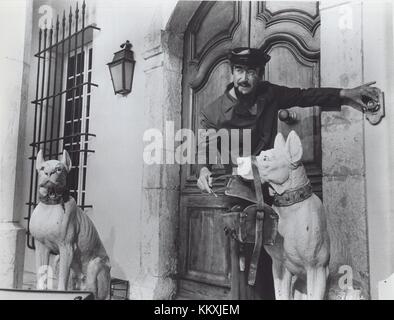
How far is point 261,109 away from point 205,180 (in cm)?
50

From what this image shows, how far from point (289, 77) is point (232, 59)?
1.06 ft

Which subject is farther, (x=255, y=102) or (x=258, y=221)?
(x=255, y=102)

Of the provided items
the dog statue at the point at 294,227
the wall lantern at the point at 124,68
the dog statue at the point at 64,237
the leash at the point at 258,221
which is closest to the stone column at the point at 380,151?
the dog statue at the point at 294,227

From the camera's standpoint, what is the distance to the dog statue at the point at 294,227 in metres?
1.87

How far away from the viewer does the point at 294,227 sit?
191 centimetres

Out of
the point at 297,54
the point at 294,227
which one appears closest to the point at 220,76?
the point at 297,54

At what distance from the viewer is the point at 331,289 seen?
6.18 ft

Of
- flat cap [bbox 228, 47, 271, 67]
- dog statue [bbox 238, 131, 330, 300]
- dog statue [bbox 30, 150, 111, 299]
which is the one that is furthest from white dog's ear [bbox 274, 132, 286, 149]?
dog statue [bbox 30, 150, 111, 299]

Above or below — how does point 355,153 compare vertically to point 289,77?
below

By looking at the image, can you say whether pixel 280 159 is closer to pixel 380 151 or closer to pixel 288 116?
pixel 288 116

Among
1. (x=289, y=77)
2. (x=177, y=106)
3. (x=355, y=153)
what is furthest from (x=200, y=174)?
(x=355, y=153)

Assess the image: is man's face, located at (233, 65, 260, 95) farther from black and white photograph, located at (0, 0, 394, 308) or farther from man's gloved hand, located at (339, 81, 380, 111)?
man's gloved hand, located at (339, 81, 380, 111)

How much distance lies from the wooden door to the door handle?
0.07 feet
